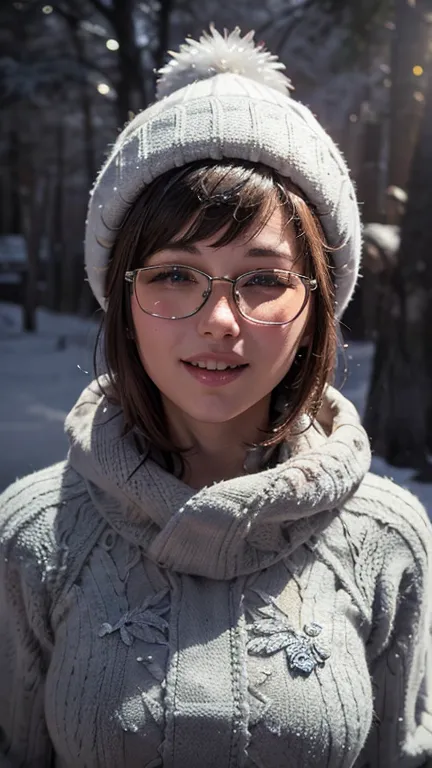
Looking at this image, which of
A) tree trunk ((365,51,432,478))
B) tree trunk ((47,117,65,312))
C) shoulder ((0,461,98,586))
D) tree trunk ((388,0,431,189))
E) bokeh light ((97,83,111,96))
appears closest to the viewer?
shoulder ((0,461,98,586))

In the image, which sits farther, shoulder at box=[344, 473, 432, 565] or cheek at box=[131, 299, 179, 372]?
shoulder at box=[344, 473, 432, 565]

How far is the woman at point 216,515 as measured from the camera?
1145mm

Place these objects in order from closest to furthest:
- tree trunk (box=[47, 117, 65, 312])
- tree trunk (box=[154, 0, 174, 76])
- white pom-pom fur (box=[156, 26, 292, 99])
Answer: white pom-pom fur (box=[156, 26, 292, 99])
tree trunk (box=[154, 0, 174, 76])
tree trunk (box=[47, 117, 65, 312])

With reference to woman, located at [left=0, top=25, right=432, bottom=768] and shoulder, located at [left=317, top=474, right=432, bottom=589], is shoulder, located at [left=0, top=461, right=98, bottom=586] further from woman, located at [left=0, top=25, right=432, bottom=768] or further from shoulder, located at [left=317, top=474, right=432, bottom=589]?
shoulder, located at [left=317, top=474, right=432, bottom=589]

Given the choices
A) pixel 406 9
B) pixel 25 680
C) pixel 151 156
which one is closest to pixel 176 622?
pixel 25 680

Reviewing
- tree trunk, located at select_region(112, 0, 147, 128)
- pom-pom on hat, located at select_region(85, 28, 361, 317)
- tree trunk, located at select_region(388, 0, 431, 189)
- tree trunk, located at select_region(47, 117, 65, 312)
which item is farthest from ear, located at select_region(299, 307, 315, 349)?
tree trunk, located at select_region(47, 117, 65, 312)

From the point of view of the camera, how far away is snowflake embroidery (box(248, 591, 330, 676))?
1.16 metres

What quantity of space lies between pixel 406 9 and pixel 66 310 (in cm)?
813

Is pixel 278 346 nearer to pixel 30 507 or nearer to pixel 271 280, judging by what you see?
pixel 271 280

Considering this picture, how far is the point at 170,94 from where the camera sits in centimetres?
141

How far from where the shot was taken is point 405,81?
6363mm

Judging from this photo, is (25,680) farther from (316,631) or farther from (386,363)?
(386,363)

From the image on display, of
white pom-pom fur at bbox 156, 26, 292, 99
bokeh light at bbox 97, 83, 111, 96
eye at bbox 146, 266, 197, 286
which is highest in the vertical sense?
bokeh light at bbox 97, 83, 111, 96

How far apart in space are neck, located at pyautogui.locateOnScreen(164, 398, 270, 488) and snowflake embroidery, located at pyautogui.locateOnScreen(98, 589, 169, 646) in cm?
23
